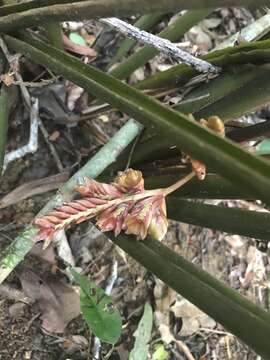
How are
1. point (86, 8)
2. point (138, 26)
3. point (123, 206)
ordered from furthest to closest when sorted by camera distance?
point (138, 26), point (123, 206), point (86, 8)

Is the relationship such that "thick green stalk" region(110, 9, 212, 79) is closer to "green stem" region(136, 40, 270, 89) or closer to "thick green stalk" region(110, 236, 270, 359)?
"green stem" region(136, 40, 270, 89)

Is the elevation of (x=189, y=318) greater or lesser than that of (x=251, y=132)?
lesser

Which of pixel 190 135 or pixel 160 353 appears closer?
pixel 190 135

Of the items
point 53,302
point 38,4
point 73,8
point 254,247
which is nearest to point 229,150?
point 73,8

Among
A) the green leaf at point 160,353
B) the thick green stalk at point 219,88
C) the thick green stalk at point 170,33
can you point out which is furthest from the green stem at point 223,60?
the green leaf at point 160,353

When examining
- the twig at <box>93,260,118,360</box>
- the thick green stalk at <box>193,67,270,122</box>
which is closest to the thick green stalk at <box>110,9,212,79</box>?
the thick green stalk at <box>193,67,270,122</box>

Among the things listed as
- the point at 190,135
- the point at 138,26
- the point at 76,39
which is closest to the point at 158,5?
the point at 190,135

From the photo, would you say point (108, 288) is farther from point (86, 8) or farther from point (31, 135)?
point (86, 8)
